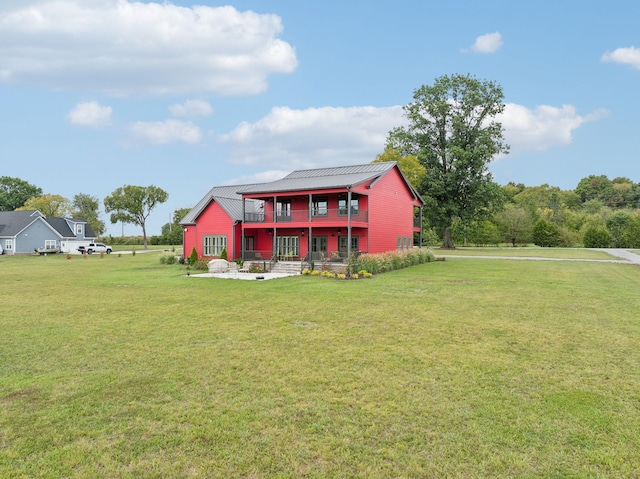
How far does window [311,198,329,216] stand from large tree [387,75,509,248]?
23053mm

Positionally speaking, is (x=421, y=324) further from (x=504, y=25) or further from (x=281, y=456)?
(x=504, y=25)

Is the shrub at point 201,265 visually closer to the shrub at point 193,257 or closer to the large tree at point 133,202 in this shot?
the shrub at point 193,257

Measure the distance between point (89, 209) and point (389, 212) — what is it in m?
72.1

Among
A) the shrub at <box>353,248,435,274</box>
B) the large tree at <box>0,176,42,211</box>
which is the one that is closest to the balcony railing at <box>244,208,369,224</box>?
the shrub at <box>353,248,435,274</box>

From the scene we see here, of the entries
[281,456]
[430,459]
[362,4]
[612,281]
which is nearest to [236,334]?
[281,456]

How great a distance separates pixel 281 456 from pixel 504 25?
27.9 metres

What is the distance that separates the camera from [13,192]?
259 feet

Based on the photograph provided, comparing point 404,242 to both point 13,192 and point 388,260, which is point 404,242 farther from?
point 13,192

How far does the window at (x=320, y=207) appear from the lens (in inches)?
1070

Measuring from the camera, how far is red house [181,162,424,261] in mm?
26016

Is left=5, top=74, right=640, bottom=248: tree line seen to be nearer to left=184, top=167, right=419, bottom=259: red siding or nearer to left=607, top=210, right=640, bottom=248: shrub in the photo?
left=607, top=210, right=640, bottom=248: shrub

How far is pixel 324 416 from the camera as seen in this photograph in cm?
479

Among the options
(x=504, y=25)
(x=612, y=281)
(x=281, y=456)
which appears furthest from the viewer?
(x=504, y=25)

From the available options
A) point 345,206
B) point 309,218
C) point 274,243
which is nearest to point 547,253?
point 345,206
